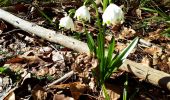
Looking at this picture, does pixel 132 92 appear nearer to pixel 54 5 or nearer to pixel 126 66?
pixel 126 66

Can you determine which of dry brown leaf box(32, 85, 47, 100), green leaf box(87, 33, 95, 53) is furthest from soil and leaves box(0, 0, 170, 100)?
green leaf box(87, 33, 95, 53)

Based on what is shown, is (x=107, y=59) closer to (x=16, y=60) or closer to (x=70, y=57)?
(x=70, y=57)

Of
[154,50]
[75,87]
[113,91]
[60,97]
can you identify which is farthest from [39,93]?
[154,50]

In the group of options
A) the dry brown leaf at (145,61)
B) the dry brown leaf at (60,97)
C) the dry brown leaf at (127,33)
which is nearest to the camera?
the dry brown leaf at (60,97)

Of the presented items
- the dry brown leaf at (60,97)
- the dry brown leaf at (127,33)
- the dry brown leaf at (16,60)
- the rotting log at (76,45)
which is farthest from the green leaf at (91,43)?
the dry brown leaf at (127,33)

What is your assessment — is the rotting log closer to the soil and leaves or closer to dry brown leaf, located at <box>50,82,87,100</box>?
the soil and leaves

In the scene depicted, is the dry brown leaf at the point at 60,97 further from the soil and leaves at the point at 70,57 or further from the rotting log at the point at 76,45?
the rotting log at the point at 76,45

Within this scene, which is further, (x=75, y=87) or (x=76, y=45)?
(x=76, y=45)
